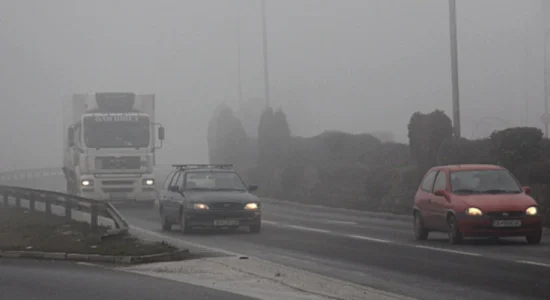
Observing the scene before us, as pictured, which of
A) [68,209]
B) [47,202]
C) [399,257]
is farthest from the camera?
[47,202]

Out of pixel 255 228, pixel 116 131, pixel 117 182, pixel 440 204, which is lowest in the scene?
pixel 255 228

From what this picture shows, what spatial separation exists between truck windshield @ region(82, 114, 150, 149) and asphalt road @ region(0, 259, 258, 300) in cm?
1844

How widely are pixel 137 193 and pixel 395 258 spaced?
19.5 m

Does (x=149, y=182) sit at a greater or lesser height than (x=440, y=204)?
lesser

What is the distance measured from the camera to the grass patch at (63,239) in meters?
18.3

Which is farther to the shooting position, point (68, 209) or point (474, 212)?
point (68, 209)

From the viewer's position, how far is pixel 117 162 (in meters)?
35.1

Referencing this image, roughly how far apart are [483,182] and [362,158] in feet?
72.7

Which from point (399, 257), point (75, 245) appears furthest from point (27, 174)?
point (399, 257)

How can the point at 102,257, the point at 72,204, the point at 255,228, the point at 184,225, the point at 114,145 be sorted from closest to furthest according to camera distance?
the point at 102,257 → the point at 184,225 → the point at 255,228 → the point at 72,204 → the point at 114,145

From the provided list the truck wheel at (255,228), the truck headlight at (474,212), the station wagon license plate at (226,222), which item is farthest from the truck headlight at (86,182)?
the truck headlight at (474,212)

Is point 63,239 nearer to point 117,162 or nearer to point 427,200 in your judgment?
point 427,200

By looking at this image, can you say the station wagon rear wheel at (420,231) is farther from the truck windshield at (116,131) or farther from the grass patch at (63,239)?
the truck windshield at (116,131)

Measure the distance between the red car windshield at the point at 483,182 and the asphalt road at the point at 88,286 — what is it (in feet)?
25.4
